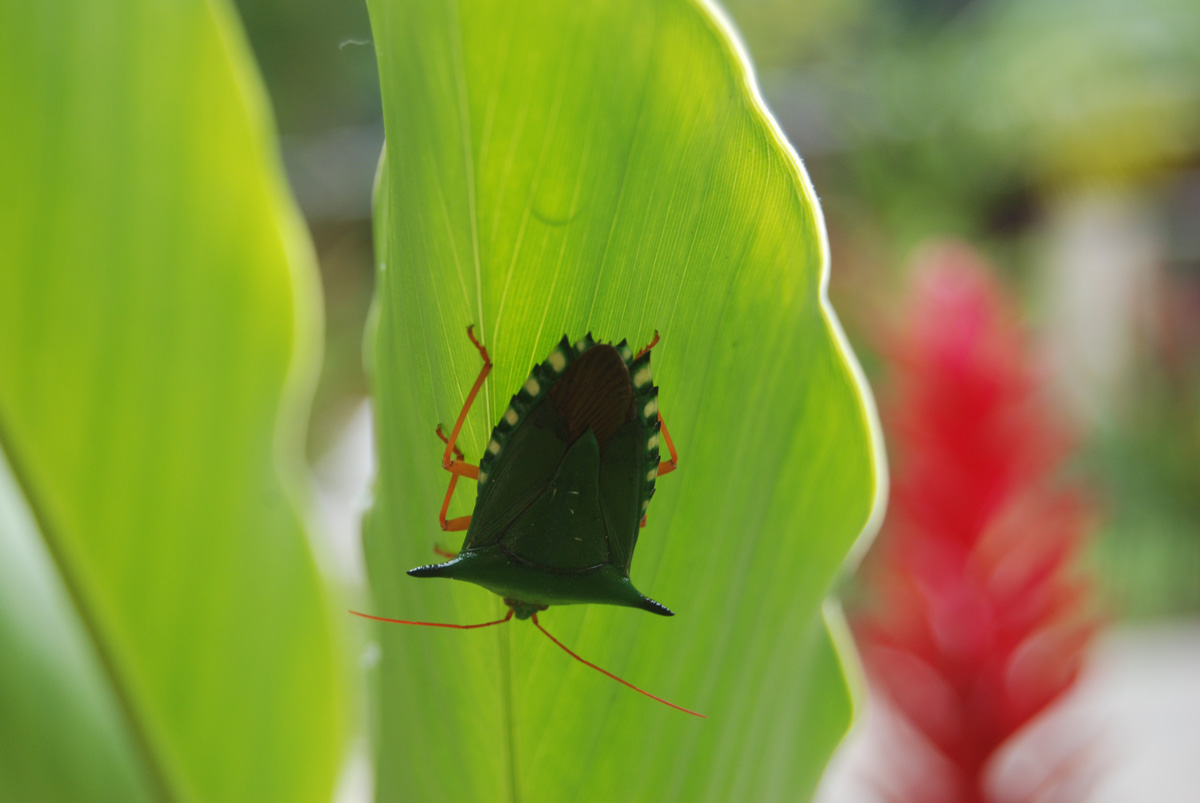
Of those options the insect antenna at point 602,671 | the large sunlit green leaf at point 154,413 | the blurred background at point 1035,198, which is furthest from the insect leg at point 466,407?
the blurred background at point 1035,198

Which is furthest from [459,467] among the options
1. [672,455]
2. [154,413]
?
[154,413]

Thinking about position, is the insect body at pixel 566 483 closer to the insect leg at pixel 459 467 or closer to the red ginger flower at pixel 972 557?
the insect leg at pixel 459 467

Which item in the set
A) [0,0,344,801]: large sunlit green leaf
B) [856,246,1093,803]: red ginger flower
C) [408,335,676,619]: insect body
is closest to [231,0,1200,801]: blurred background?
[856,246,1093,803]: red ginger flower

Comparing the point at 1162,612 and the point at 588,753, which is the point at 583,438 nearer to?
the point at 588,753

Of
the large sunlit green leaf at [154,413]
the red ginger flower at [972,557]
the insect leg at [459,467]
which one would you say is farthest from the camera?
the red ginger flower at [972,557]

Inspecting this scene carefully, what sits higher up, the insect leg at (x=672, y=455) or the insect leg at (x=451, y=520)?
the insect leg at (x=672, y=455)

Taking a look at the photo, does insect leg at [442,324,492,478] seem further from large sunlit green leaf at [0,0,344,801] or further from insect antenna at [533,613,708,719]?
large sunlit green leaf at [0,0,344,801]

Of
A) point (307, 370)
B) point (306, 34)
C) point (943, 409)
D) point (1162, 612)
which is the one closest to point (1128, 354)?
point (1162, 612)
